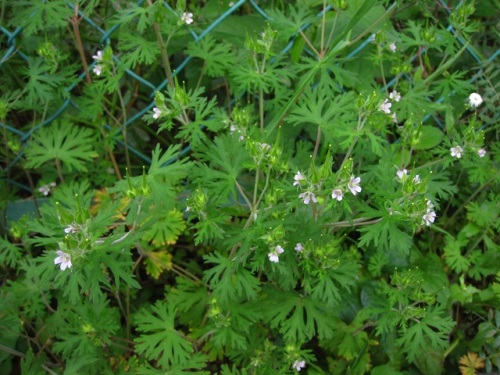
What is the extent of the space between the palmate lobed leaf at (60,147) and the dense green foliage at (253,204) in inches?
0.4

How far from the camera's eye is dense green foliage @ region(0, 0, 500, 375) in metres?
1.79

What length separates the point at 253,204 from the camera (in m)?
1.90

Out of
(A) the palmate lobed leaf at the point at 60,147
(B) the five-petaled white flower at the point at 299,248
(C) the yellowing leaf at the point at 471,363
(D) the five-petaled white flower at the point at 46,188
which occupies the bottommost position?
(C) the yellowing leaf at the point at 471,363

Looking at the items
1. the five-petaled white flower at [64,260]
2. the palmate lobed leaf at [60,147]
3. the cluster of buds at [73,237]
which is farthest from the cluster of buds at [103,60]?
the five-petaled white flower at [64,260]

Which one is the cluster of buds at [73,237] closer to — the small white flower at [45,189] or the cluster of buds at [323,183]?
the cluster of buds at [323,183]

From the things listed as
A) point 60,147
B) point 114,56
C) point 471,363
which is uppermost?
point 114,56

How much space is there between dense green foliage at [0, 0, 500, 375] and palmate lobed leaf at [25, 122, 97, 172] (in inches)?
0.4

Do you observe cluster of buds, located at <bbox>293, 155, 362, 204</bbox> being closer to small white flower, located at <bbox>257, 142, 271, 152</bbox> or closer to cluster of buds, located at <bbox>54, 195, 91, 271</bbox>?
small white flower, located at <bbox>257, 142, 271, 152</bbox>

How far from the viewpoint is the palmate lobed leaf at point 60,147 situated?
2.41m

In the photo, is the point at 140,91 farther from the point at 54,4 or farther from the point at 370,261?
the point at 370,261

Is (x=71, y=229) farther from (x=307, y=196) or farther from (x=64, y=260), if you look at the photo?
(x=307, y=196)

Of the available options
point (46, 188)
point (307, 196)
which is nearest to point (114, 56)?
point (46, 188)

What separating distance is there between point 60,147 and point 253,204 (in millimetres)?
1063

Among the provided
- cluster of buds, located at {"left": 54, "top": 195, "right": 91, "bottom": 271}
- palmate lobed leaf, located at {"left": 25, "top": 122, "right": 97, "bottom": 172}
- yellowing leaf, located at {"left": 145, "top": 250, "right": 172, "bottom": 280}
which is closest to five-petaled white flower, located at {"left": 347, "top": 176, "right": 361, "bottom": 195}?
cluster of buds, located at {"left": 54, "top": 195, "right": 91, "bottom": 271}
